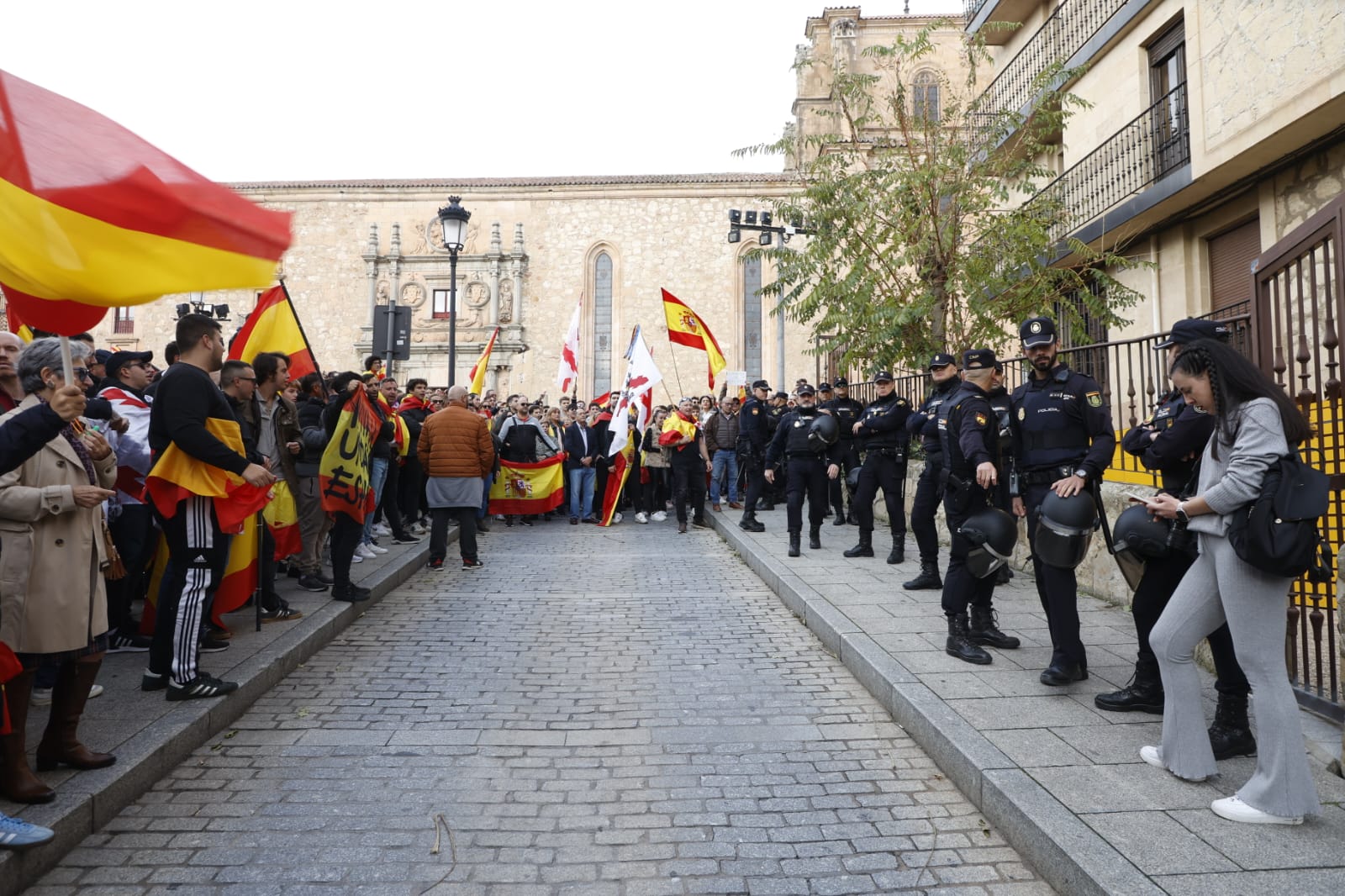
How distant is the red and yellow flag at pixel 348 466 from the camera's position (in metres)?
6.84

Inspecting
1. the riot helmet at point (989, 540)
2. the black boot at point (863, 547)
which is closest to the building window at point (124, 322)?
the black boot at point (863, 547)

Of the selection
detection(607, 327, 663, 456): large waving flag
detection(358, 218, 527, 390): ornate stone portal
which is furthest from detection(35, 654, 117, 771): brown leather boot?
detection(358, 218, 527, 390): ornate stone portal

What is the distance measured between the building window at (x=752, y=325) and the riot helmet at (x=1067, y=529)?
110 ft

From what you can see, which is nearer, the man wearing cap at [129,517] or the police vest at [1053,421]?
the police vest at [1053,421]

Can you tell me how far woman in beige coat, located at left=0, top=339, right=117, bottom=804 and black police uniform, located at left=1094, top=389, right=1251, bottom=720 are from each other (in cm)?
467

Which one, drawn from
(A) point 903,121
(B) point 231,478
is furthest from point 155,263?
(A) point 903,121

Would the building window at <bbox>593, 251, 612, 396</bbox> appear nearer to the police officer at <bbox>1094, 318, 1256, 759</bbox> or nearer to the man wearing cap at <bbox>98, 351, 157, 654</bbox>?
the man wearing cap at <bbox>98, 351, 157, 654</bbox>

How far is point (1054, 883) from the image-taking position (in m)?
2.80

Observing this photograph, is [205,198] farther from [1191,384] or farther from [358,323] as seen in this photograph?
[358,323]

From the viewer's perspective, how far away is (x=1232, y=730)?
3.64 m

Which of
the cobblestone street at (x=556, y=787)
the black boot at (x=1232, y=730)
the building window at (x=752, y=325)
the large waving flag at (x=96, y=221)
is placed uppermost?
the building window at (x=752, y=325)

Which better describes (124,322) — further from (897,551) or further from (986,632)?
(986,632)

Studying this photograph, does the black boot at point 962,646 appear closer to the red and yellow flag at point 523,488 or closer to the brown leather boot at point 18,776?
the brown leather boot at point 18,776

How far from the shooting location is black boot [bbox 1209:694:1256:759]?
11.8 feet
